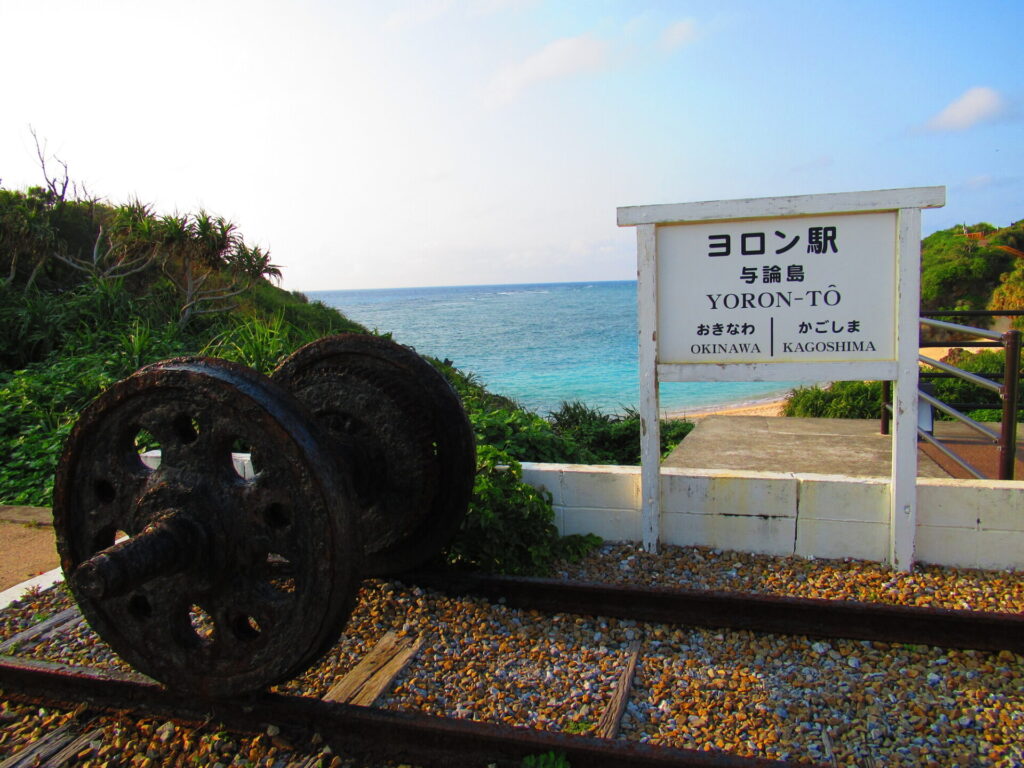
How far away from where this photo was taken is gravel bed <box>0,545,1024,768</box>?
2.87 metres

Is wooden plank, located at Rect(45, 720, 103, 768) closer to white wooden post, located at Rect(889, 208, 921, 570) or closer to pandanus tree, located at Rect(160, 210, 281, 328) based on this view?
white wooden post, located at Rect(889, 208, 921, 570)

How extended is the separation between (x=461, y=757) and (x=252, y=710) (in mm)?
858

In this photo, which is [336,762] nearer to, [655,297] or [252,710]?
[252,710]

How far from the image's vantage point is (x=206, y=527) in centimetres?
290

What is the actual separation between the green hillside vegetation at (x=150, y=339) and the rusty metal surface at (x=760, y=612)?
1.16 ft

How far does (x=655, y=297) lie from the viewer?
4562 millimetres

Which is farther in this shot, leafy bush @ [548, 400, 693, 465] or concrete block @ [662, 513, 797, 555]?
leafy bush @ [548, 400, 693, 465]

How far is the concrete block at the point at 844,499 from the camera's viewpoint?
Answer: 4.43 metres

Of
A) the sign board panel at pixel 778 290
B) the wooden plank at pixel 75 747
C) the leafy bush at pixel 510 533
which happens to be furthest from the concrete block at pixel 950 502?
the wooden plank at pixel 75 747

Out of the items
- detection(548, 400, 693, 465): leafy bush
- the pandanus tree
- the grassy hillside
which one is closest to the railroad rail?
detection(548, 400, 693, 465): leafy bush

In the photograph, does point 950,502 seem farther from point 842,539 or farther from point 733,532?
point 733,532

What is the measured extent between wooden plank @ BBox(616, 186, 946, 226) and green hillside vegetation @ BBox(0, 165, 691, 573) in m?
1.75

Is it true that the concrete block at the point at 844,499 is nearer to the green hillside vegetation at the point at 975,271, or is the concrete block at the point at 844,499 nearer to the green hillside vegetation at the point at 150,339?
the green hillside vegetation at the point at 150,339

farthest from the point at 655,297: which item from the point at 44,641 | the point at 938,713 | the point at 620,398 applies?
the point at 620,398
